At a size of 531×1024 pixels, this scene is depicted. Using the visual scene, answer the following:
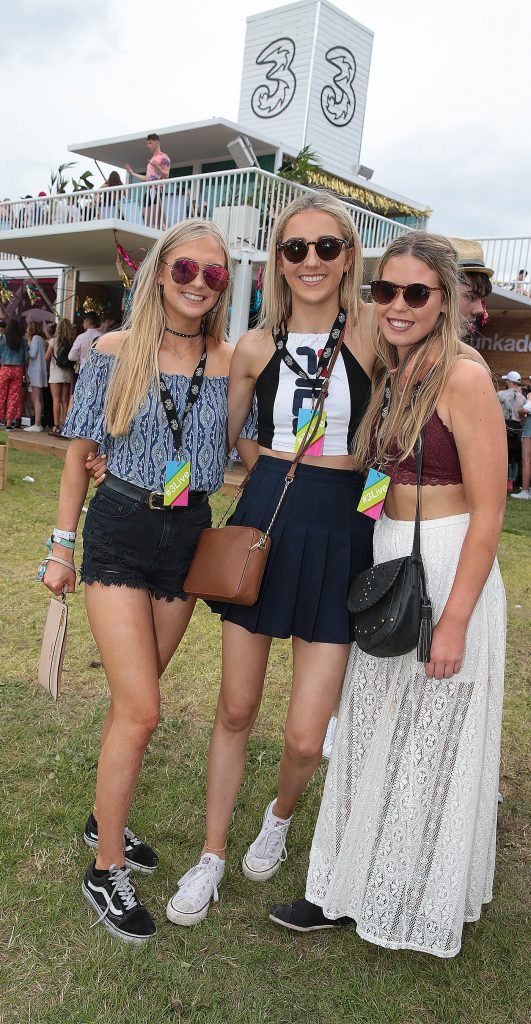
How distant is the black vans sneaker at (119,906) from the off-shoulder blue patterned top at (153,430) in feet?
3.90

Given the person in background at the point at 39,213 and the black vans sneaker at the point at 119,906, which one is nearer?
the black vans sneaker at the point at 119,906

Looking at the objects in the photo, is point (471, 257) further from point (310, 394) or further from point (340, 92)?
point (340, 92)

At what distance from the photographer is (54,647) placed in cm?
247

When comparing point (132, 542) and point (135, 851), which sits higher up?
point (132, 542)

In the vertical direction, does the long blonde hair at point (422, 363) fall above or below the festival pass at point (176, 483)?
above

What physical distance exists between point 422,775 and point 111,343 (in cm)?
157

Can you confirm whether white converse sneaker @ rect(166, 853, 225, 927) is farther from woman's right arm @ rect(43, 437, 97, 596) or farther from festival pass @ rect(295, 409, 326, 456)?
festival pass @ rect(295, 409, 326, 456)

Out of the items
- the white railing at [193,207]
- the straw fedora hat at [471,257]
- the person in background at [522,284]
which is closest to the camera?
the straw fedora hat at [471,257]

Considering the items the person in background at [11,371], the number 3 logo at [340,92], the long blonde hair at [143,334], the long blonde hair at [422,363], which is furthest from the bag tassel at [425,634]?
the number 3 logo at [340,92]

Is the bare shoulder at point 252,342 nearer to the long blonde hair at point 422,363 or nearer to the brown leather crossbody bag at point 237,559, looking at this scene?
the brown leather crossbody bag at point 237,559

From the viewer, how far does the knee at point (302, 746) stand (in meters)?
2.35

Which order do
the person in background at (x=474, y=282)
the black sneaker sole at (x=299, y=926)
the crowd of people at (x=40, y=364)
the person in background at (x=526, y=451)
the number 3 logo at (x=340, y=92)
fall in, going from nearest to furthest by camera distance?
the black sneaker sole at (x=299, y=926) → the person in background at (x=474, y=282) → the person in background at (x=526, y=451) → the crowd of people at (x=40, y=364) → the number 3 logo at (x=340, y=92)


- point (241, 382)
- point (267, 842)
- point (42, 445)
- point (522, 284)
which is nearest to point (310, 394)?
point (241, 382)

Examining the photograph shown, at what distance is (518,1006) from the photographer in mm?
2160
